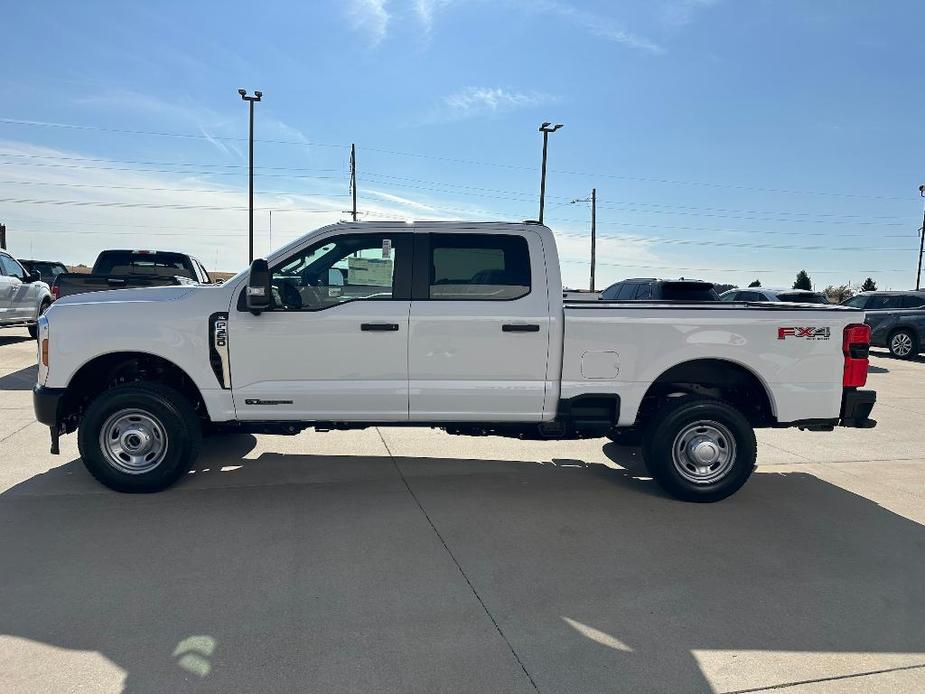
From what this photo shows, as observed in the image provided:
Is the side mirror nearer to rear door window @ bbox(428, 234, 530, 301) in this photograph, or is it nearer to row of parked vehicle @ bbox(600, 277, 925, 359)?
rear door window @ bbox(428, 234, 530, 301)

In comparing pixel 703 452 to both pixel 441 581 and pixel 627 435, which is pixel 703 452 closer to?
pixel 627 435

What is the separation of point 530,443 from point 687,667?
153 inches

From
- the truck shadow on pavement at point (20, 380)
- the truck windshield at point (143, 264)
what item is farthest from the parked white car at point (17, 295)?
the truck windshield at point (143, 264)

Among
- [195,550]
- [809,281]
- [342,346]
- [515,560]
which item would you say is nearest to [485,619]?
[515,560]

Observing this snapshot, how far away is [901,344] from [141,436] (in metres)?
16.7

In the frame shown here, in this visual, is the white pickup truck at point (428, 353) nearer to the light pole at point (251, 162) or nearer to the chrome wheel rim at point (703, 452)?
the chrome wheel rim at point (703, 452)

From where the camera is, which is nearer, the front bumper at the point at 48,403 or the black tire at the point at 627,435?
the front bumper at the point at 48,403

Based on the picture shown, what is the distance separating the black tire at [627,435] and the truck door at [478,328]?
90cm

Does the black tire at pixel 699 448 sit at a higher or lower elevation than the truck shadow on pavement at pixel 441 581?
higher

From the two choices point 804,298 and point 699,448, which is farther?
point 804,298

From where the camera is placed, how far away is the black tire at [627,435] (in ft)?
17.3

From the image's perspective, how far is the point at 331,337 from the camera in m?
4.70

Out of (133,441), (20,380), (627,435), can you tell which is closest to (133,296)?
(133,441)

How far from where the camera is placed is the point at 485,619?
125 inches
